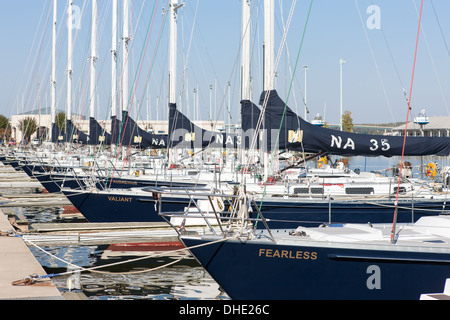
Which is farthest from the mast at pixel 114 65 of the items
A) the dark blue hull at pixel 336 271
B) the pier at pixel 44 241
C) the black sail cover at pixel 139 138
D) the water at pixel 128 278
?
the dark blue hull at pixel 336 271

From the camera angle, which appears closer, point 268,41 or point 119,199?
point 268,41

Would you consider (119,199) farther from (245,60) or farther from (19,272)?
(19,272)

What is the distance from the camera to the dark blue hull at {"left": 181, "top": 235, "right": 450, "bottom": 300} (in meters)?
9.28

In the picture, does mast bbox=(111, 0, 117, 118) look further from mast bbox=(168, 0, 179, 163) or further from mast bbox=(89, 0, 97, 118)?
mast bbox=(168, 0, 179, 163)

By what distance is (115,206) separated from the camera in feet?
62.7

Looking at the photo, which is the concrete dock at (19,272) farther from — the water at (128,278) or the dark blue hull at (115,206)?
the dark blue hull at (115,206)

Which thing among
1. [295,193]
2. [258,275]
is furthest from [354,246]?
[295,193]

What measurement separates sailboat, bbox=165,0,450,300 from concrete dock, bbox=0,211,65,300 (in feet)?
8.59

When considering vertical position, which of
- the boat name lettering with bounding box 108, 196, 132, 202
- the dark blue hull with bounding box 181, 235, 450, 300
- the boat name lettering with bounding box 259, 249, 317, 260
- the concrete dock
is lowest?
the concrete dock

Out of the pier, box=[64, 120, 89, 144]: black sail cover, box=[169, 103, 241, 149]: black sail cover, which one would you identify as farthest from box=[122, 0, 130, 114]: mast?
the pier

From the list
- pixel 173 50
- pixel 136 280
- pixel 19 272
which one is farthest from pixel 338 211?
pixel 173 50

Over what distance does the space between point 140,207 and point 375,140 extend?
7.92m

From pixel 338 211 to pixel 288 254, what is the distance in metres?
6.91

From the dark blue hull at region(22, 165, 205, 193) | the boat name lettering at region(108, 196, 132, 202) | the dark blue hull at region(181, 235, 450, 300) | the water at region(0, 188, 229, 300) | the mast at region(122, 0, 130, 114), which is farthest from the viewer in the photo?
the mast at region(122, 0, 130, 114)
